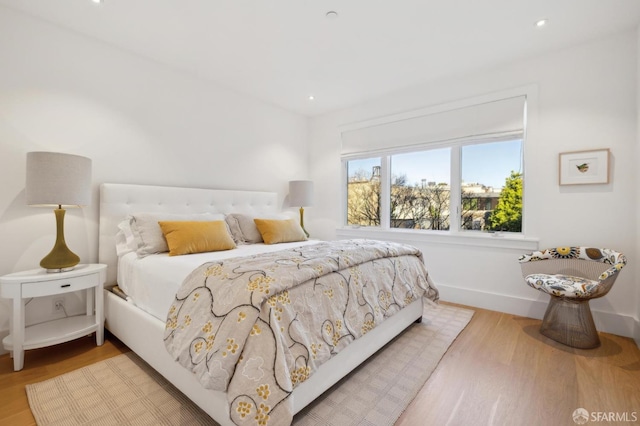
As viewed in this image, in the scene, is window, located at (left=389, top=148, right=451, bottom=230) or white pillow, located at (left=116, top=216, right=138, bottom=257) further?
window, located at (left=389, top=148, right=451, bottom=230)

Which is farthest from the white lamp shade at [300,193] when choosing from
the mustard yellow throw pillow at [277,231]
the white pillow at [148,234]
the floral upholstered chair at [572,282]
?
the floral upholstered chair at [572,282]

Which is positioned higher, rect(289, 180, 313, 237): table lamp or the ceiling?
the ceiling

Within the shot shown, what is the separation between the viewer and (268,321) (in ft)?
A: 4.13

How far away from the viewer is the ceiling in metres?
2.11

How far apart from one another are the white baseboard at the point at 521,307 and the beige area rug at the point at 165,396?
1.22m

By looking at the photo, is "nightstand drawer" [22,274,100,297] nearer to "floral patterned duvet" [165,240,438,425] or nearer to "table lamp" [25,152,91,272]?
"table lamp" [25,152,91,272]

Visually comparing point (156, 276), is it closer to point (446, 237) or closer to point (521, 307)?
point (446, 237)

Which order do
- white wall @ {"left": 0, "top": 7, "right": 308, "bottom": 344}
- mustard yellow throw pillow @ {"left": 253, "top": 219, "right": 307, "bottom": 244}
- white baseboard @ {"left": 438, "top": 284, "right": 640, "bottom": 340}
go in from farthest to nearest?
1. mustard yellow throw pillow @ {"left": 253, "top": 219, "right": 307, "bottom": 244}
2. white baseboard @ {"left": 438, "top": 284, "right": 640, "bottom": 340}
3. white wall @ {"left": 0, "top": 7, "right": 308, "bottom": 344}

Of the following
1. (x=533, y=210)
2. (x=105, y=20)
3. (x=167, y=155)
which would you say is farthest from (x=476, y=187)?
(x=105, y=20)

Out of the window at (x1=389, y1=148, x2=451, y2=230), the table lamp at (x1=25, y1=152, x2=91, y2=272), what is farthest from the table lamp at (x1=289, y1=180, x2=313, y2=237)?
the table lamp at (x1=25, y1=152, x2=91, y2=272)

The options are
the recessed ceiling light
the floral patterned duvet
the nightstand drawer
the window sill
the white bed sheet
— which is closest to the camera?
the floral patterned duvet

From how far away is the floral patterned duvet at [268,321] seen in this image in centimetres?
118

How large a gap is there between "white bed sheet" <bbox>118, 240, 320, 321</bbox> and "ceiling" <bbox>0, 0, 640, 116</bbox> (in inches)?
73.0

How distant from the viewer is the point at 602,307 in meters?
2.50
